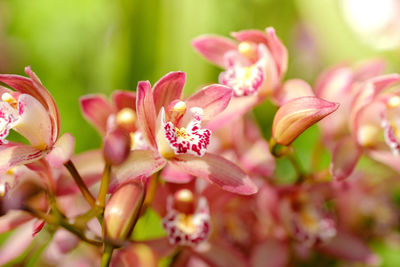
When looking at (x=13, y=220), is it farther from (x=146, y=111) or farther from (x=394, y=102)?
(x=394, y=102)

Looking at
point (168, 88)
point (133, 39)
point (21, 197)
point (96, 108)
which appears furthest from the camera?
point (133, 39)

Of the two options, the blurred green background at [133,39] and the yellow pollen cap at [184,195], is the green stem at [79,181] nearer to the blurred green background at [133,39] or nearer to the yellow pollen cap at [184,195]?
the yellow pollen cap at [184,195]

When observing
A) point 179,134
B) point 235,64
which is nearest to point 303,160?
point 235,64

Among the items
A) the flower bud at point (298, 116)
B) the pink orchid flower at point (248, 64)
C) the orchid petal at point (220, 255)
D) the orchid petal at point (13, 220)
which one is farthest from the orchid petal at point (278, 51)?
the orchid petal at point (13, 220)

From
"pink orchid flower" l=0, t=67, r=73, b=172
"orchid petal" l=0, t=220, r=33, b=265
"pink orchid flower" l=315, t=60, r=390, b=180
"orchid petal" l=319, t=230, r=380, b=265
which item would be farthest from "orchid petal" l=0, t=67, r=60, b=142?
"orchid petal" l=319, t=230, r=380, b=265

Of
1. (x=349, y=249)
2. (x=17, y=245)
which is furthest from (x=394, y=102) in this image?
(x=17, y=245)

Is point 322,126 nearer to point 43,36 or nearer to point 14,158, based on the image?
point 14,158
